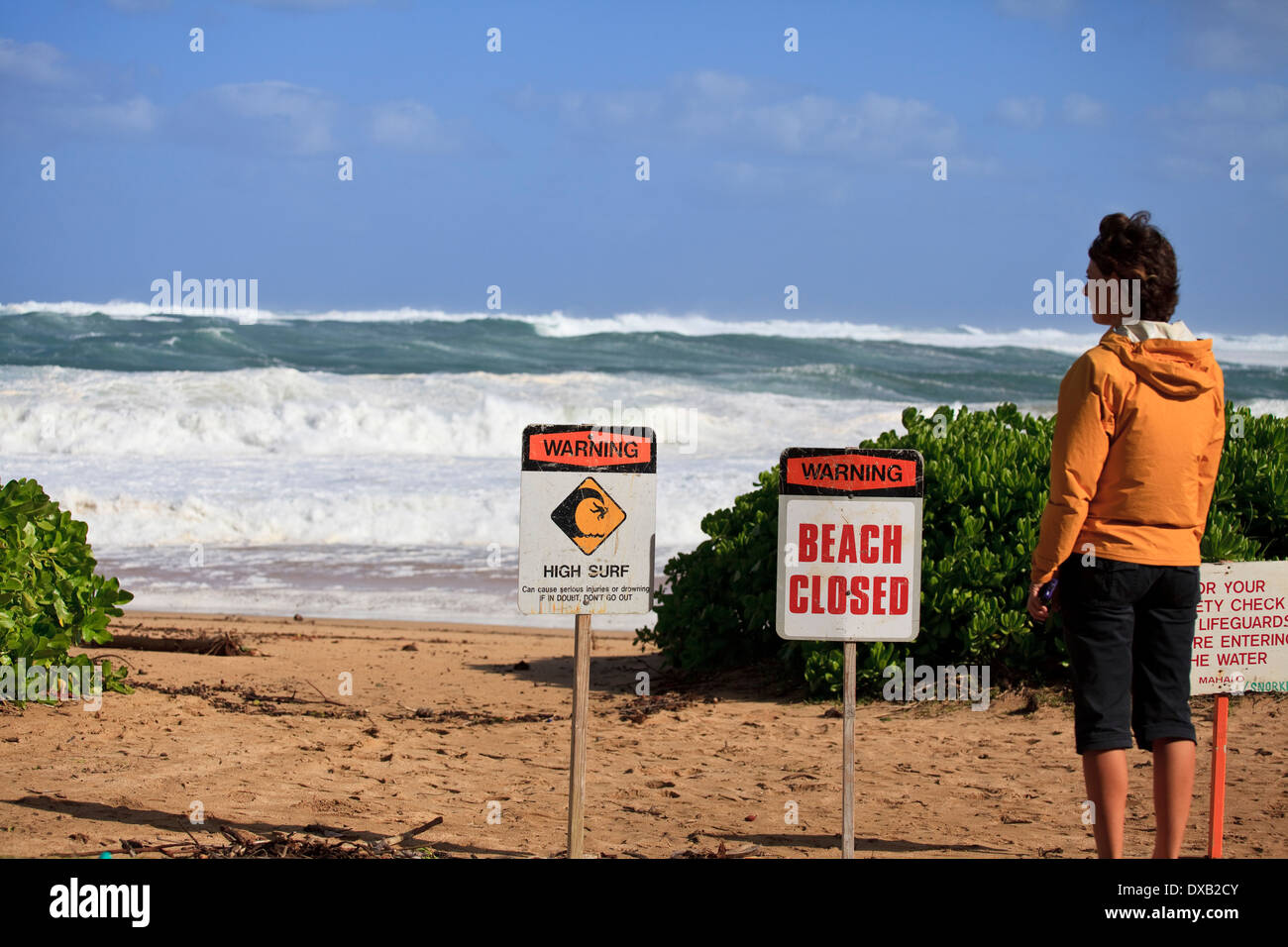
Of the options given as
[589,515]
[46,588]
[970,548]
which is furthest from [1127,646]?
[46,588]

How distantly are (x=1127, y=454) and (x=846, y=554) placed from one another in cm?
96

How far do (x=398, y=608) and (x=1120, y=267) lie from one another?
815 cm

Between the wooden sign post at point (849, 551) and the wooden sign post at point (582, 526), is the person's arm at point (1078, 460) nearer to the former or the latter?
the wooden sign post at point (849, 551)

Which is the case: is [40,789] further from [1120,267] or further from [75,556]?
[1120,267]

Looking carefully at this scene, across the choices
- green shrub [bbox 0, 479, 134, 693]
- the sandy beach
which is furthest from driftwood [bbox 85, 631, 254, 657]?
green shrub [bbox 0, 479, 134, 693]

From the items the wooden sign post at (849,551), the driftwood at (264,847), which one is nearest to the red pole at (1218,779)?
the wooden sign post at (849,551)

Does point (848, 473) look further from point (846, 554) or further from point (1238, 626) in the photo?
point (1238, 626)

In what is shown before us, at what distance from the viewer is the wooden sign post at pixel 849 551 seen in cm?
413

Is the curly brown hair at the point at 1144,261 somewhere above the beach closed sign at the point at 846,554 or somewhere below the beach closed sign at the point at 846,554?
above

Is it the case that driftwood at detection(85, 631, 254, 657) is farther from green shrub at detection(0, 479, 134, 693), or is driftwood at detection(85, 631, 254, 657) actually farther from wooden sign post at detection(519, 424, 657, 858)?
wooden sign post at detection(519, 424, 657, 858)

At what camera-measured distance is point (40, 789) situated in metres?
→ 4.96

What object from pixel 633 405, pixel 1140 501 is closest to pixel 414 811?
pixel 1140 501

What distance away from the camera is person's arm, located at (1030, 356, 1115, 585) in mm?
3715

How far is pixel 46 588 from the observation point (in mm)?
6164
